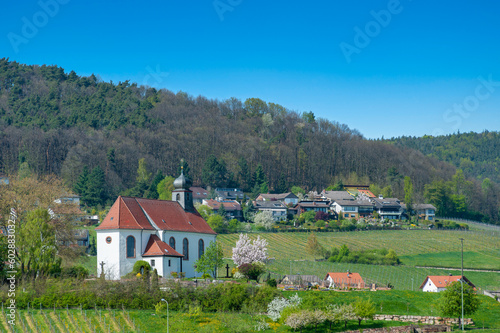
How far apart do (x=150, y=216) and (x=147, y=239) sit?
2.46 metres

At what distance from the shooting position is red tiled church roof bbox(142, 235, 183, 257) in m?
59.5

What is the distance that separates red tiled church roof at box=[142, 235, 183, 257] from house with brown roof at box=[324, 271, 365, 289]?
55.9ft

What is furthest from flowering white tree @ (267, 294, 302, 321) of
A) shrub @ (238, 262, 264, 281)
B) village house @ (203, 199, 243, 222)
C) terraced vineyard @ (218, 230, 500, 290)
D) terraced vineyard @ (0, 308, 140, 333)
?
village house @ (203, 199, 243, 222)

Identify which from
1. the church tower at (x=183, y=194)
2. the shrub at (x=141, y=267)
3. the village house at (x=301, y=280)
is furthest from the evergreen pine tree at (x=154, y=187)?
the shrub at (x=141, y=267)

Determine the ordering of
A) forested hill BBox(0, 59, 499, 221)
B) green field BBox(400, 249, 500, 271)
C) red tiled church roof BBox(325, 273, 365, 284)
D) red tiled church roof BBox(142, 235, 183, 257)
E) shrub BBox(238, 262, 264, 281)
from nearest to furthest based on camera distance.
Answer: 1. red tiled church roof BBox(142, 235, 183, 257)
2. shrub BBox(238, 262, 264, 281)
3. red tiled church roof BBox(325, 273, 365, 284)
4. green field BBox(400, 249, 500, 271)
5. forested hill BBox(0, 59, 499, 221)

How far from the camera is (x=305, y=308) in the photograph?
4744 cm

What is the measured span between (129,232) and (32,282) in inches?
449

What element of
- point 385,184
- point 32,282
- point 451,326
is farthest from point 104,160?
point 451,326

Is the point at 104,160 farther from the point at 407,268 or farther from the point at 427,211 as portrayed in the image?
the point at 407,268

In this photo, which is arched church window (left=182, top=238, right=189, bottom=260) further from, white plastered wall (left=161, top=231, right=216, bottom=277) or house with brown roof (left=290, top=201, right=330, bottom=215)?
house with brown roof (left=290, top=201, right=330, bottom=215)

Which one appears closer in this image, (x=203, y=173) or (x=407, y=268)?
→ (x=407, y=268)

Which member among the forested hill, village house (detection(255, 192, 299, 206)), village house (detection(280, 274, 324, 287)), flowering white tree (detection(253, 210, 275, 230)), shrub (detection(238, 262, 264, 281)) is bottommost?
village house (detection(280, 274, 324, 287))

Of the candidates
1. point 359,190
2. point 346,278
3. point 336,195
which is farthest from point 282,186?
point 346,278

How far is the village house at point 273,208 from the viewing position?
12375cm
